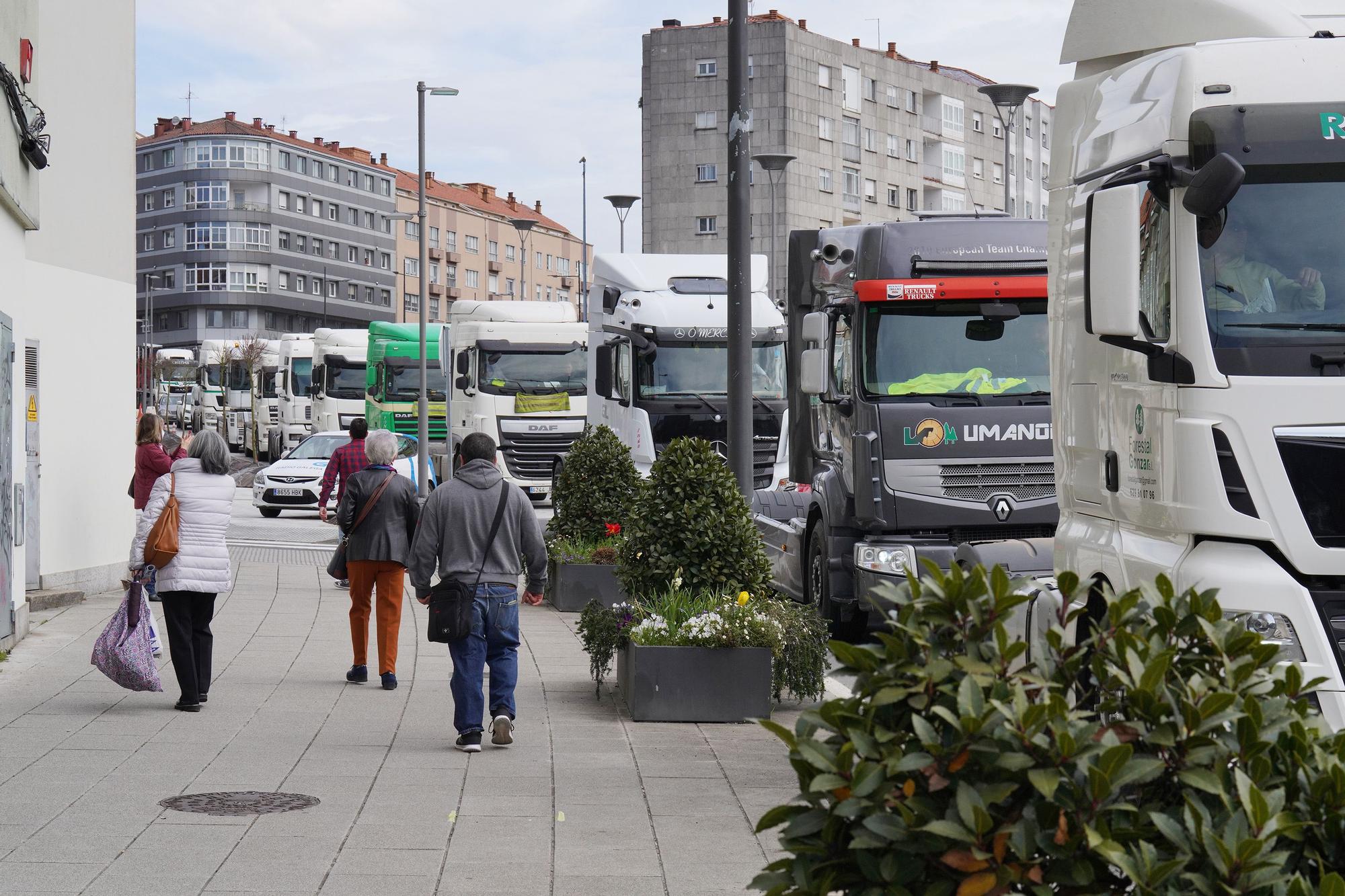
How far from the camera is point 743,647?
939cm

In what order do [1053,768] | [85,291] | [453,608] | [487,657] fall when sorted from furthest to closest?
[85,291]
[487,657]
[453,608]
[1053,768]

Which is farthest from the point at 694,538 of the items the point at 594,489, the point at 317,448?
the point at 317,448

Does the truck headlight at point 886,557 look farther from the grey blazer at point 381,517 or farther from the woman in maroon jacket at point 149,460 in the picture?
the woman in maroon jacket at point 149,460

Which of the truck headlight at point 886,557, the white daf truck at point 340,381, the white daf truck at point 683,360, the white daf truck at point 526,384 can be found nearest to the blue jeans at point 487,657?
the truck headlight at point 886,557

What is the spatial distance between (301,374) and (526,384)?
20.2 m

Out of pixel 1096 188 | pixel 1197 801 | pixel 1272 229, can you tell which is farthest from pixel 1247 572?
pixel 1197 801

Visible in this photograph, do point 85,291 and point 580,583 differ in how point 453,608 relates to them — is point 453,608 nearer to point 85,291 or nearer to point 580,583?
point 580,583

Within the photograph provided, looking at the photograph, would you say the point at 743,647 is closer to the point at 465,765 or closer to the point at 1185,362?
the point at 465,765

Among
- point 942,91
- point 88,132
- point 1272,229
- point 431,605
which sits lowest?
point 431,605

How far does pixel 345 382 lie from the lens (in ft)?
136

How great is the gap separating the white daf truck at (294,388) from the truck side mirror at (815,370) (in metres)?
35.9

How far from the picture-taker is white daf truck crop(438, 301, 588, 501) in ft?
101

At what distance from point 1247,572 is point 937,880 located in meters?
3.47

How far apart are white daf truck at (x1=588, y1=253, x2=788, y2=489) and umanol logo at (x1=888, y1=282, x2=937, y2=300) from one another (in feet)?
28.0
